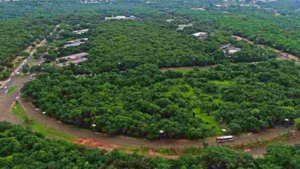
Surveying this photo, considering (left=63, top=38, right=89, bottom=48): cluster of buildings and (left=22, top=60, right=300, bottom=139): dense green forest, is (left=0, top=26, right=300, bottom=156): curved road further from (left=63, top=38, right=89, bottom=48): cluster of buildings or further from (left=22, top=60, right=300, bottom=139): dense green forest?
(left=63, top=38, right=89, bottom=48): cluster of buildings

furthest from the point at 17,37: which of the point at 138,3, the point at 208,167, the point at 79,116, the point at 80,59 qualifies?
the point at 138,3

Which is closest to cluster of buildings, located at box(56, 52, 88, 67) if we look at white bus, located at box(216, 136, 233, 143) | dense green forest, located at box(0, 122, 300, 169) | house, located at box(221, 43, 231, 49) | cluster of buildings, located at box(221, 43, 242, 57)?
dense green forest, located at box(0, 122, 300, 169)

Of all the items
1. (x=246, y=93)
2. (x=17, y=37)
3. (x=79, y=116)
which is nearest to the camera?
(x=79, y=116)

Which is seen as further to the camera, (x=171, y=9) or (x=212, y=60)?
(x=171, y=9)

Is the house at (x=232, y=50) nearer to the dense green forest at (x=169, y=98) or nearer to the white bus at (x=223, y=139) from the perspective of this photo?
the dense green forest at (x=169, y=98)

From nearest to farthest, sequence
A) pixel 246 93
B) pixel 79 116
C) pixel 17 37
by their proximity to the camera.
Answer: pixel 79 116 → pixel 246 93 → pixel 17 37

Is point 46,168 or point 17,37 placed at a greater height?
point 17,37

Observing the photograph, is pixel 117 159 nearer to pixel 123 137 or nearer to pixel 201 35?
pixel 123 137

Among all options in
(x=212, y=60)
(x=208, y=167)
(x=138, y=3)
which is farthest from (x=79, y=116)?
(x=138, y=3)

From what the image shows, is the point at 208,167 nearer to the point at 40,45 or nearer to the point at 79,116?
the point at 79,116
